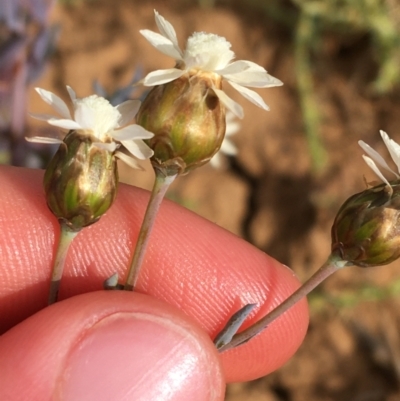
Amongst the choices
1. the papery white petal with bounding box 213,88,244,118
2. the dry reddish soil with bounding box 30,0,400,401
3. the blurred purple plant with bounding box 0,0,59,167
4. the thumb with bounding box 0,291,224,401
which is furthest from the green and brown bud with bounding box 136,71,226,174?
the dry reddish soil with bounding box 30,0,400,401

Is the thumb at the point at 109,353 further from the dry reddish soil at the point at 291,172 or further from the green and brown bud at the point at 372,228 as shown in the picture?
the dry reddish soil at the point at 291,172

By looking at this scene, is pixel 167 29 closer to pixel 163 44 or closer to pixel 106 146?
pixel 163 44

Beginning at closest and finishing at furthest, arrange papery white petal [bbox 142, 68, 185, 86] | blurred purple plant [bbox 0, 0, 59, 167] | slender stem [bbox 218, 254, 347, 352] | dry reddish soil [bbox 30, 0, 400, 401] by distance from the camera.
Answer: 1. papery white petal [bbox 142, 68, 185, 86]
2. slender stem [bbox 218, 254, 347, 352]
3. blurred purple plant [bbox 0, 0, 59, 167]
4. dry reddish soil [bbox 30, 0, 400, 401]

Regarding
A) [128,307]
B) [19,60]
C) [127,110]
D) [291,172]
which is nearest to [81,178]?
[127,110]

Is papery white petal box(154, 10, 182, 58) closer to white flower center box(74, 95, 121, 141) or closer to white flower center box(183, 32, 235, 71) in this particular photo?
white flower center box(183, 32, 235, 71)

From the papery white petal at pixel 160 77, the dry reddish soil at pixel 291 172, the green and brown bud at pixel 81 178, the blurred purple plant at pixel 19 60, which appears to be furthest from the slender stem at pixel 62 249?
the dry reddish soil at pixel 291 172

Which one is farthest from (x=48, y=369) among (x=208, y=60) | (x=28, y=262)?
(x=208, y=60)

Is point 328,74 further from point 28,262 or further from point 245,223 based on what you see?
point 28,262
